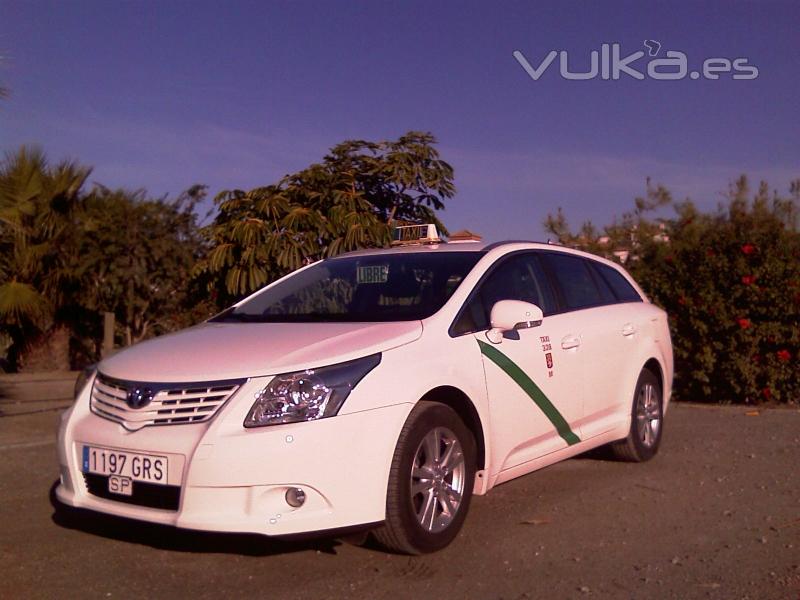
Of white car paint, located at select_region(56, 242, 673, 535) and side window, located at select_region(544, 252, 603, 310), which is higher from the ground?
side window, located at select_region(544, 252, 603, 310)

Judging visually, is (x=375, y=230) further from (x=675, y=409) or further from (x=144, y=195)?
(x=144, y=195)

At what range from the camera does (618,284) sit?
23.4 feet

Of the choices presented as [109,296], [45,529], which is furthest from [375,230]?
[109,296]

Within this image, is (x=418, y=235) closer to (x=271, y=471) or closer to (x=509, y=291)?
(x=509, y=291)

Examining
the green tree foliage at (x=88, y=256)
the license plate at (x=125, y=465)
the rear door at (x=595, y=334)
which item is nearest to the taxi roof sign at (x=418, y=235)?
the rear door at (x=595, y=334)

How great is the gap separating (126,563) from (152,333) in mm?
10692

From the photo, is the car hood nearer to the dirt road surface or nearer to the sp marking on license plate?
the sp marking on license plate

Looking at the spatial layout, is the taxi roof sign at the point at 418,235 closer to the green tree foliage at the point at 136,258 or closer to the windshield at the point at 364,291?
the windshield at the point at 364,291

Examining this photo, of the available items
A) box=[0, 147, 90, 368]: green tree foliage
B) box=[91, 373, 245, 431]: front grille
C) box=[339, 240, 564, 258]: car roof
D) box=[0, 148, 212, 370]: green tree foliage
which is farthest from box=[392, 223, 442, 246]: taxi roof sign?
box=[0, 147, 90, 368]: green tree foliage

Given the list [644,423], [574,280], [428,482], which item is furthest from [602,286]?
[428,482]

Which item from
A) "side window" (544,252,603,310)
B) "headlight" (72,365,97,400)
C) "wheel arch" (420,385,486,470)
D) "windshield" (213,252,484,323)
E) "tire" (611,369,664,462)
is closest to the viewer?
"wheel arch" (420,385,486,470)

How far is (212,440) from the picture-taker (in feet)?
13.1

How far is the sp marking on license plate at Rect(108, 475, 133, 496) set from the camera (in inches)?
166

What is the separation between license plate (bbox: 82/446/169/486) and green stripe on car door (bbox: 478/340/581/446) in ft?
6.02
